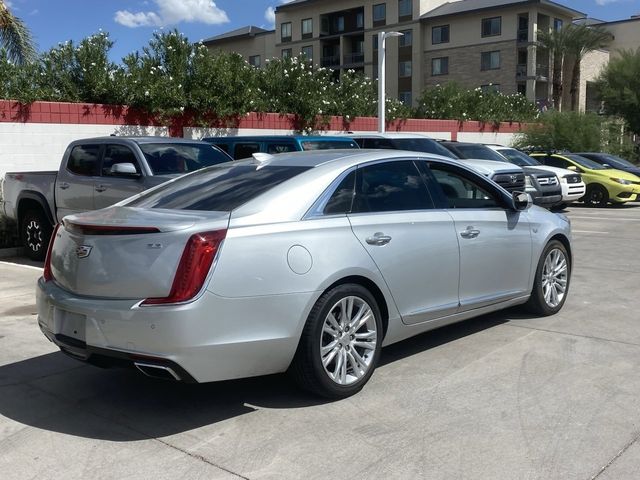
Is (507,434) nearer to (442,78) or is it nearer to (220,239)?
(220,239)

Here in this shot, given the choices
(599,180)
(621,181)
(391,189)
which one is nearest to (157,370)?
(391,189)

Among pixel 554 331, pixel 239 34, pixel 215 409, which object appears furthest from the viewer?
pixel 239 34

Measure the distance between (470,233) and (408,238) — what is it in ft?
2.55

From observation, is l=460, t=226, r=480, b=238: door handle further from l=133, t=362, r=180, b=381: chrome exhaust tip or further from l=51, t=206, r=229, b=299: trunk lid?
l=133, t=362, r=180, b=381: chrome exhaust tip

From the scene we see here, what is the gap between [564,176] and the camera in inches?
706

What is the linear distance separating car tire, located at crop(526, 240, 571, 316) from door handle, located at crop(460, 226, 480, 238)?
114cm

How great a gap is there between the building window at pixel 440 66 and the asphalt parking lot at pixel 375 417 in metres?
54.3

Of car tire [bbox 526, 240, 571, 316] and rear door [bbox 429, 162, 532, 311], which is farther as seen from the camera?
car tire [bbox 526, 240, 571, 316]

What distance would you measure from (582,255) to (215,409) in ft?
25.5

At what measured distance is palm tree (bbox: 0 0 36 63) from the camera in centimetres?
1708

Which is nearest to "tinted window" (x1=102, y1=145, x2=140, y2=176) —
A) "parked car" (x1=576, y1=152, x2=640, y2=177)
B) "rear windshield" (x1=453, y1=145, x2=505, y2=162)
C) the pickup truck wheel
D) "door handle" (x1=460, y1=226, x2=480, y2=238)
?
the pickup truck wheel

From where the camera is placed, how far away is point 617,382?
4.71 meters

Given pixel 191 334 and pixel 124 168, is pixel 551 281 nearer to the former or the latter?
pixel 191 334

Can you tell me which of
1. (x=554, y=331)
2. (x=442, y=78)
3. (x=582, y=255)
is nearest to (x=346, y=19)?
(x=442, y=78)
